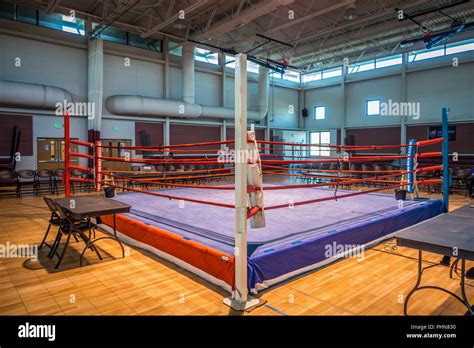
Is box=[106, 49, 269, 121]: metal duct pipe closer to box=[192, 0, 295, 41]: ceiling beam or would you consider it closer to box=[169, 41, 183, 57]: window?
box=[169, 41, 183, 57]: window

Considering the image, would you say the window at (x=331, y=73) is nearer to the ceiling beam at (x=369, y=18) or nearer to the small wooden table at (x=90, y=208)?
the ceiling beam at (x=369, y=18)

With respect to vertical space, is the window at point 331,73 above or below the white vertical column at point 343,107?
above

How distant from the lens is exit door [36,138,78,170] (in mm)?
10359

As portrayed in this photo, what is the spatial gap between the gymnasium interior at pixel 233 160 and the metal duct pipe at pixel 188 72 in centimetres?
5

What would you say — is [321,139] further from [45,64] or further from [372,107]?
[45,64]

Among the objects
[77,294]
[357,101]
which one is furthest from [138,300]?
[357,101]

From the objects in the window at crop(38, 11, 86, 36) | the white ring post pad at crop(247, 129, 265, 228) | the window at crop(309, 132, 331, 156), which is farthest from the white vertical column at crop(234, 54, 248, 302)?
the window at crop(309, 132, 331, 156)

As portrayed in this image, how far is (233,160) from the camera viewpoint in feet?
9.55

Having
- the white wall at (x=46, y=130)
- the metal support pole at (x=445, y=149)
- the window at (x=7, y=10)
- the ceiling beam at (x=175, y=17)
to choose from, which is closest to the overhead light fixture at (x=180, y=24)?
the ceiling beam at (x=175, y=17)

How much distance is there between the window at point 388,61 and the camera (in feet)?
46.2

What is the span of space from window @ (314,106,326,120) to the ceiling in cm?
291

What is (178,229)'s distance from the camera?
3580 mm

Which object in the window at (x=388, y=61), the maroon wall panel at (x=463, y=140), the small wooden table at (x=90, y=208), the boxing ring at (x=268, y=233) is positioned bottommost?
the boxing ring at (x=268, y=233)
